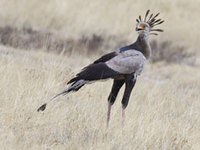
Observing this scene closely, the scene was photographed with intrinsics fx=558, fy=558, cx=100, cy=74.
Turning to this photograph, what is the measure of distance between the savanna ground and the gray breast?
599mm

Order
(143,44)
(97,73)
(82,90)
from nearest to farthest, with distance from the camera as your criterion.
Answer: (97,73) → (143,44) → (82,90)

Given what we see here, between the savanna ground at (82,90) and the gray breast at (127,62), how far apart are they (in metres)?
0.60

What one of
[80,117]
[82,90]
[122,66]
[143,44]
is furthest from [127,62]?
[82,90]

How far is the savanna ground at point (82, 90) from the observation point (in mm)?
5598

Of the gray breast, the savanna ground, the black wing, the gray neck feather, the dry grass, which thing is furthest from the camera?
the gray neck feather

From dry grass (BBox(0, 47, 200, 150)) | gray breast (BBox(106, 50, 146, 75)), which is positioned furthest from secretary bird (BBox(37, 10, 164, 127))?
dry grass (BBox(0, 47, 200, 150))

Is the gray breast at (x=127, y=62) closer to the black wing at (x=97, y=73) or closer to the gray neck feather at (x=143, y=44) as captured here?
the black wing at (x=97, y=73)

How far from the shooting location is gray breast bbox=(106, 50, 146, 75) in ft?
20.2

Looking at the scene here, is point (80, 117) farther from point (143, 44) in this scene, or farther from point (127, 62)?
point (143, 44)

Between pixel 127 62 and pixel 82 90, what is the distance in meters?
1.64

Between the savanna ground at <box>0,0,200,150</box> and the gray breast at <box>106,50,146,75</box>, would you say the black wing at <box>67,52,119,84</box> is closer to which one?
the gray breast at <box>106,50,146,75</box>

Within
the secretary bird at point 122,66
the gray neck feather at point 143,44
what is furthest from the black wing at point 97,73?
the gray neck feather at point 143,44

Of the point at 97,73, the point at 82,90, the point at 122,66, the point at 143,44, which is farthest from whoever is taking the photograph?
the point at 82,90

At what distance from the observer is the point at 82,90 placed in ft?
25.2
